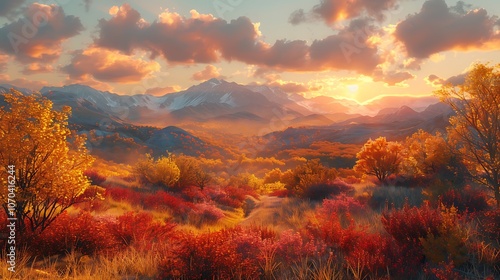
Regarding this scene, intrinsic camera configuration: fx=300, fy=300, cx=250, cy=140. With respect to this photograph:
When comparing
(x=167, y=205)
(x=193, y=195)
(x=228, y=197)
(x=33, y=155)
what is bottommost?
(x=228, y=197)

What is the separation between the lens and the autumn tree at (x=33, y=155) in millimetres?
6105

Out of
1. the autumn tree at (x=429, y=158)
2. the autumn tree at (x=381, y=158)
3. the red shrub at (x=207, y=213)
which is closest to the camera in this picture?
the red shrub at (x=207, y=213)

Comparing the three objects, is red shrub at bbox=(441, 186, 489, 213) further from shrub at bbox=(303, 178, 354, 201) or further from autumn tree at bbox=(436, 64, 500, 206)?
shrub at bbox=(303, 178, 354, 201)

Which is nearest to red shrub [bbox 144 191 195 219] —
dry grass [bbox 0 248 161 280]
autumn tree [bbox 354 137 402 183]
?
dry grass [bbox 0 248 161 280]

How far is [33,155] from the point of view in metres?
6.32

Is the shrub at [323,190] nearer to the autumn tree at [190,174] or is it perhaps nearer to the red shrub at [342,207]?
the red shrub at [342,207]

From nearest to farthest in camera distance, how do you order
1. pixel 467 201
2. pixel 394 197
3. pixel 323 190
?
pixel 467 201
pixel 394 197
pixel 323 190

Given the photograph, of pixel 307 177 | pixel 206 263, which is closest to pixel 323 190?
pixel 307 177

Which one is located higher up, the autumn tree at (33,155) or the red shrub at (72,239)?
the autumn tree at (33,155)

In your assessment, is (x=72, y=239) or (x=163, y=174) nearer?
(x=72, y=239)

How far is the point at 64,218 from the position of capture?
7.17 metres

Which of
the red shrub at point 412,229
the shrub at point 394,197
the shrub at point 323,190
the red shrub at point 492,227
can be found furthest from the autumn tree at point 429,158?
the red shrub at point 412,229

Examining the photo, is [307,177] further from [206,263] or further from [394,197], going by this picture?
[206,263]

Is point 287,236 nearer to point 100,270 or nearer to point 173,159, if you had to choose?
point 100,270
